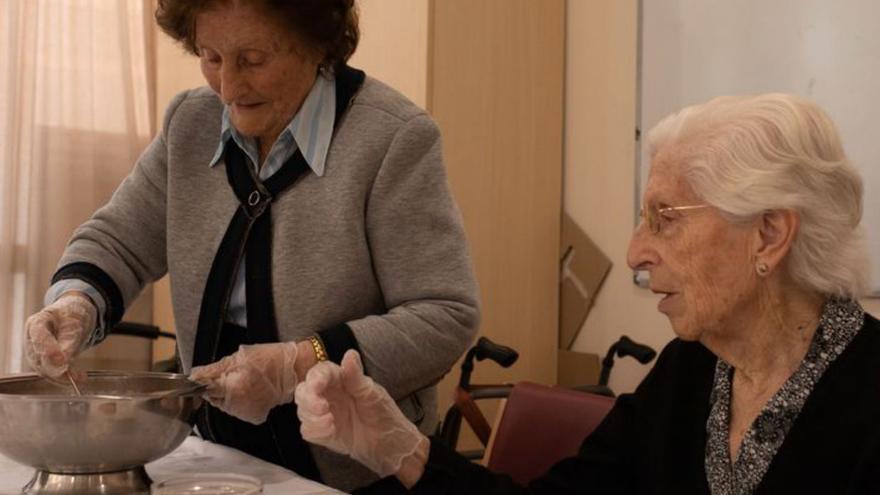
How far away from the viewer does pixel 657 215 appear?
1.35 meters

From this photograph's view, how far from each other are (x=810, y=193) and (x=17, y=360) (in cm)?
310

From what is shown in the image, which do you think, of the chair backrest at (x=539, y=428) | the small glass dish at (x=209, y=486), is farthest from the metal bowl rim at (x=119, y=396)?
the chair backrest at (x=539, y=428)

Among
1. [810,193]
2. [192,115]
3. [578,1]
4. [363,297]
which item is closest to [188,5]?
[192,115]

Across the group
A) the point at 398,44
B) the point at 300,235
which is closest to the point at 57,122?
the point at 398,44

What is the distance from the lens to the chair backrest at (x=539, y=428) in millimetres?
1678

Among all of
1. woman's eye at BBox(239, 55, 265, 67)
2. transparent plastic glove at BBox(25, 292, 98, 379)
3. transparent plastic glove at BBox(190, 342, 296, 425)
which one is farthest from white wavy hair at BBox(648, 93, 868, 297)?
transparent plastic glove at BBox(25, 292, 98, 379)

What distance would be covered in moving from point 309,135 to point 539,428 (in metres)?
0.62

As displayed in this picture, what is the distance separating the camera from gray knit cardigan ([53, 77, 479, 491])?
62.2 inches

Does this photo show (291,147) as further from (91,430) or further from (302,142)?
(91,430)

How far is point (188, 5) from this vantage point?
1.68 metres

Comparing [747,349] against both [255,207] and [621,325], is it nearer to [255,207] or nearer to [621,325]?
[255,207]

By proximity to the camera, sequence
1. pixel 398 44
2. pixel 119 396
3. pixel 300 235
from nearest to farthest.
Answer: pixel 119 396 → pixel 300 235 → pixel 398 44

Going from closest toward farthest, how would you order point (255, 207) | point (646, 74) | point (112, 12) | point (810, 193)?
point (810, 193) < point (255, 207) < point (646, 74) < point (112, 12)

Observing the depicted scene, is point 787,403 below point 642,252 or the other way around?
below
